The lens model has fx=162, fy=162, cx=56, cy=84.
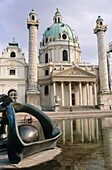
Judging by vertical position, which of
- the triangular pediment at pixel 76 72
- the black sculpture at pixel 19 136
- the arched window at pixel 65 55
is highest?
the arched window at pixel 65 55

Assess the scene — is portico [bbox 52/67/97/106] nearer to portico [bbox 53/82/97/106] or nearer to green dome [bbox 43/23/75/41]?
portico [bbox 53/82/97/106]

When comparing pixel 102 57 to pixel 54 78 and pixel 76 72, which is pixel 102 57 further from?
pixel 54 78

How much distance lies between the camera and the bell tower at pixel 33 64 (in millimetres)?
36844

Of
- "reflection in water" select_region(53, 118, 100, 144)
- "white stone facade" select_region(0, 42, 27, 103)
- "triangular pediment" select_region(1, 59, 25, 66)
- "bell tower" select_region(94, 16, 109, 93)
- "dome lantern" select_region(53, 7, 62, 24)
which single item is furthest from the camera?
"dome lantern" select_region(53, 7, 62, 24)

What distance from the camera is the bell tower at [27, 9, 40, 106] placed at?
121 ft

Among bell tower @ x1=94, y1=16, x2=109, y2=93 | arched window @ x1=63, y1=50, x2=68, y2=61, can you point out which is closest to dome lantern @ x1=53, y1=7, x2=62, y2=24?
arched window @ x1=63, y1=50, x2=68, y2=61

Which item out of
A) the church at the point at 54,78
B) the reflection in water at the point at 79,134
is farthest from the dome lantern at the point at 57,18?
the reflection in water at the point at 79,134

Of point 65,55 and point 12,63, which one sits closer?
point 12,63

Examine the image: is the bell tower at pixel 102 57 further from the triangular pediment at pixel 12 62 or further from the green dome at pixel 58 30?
the triangular pediment at pixel 12 62

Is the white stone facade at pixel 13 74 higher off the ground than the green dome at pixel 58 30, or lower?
lower

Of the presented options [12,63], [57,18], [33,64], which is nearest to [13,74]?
[12,63]

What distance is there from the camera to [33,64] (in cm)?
3897

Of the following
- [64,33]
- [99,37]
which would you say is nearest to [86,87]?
[99,37]

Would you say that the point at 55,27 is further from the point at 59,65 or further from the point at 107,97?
the point at 107,97
